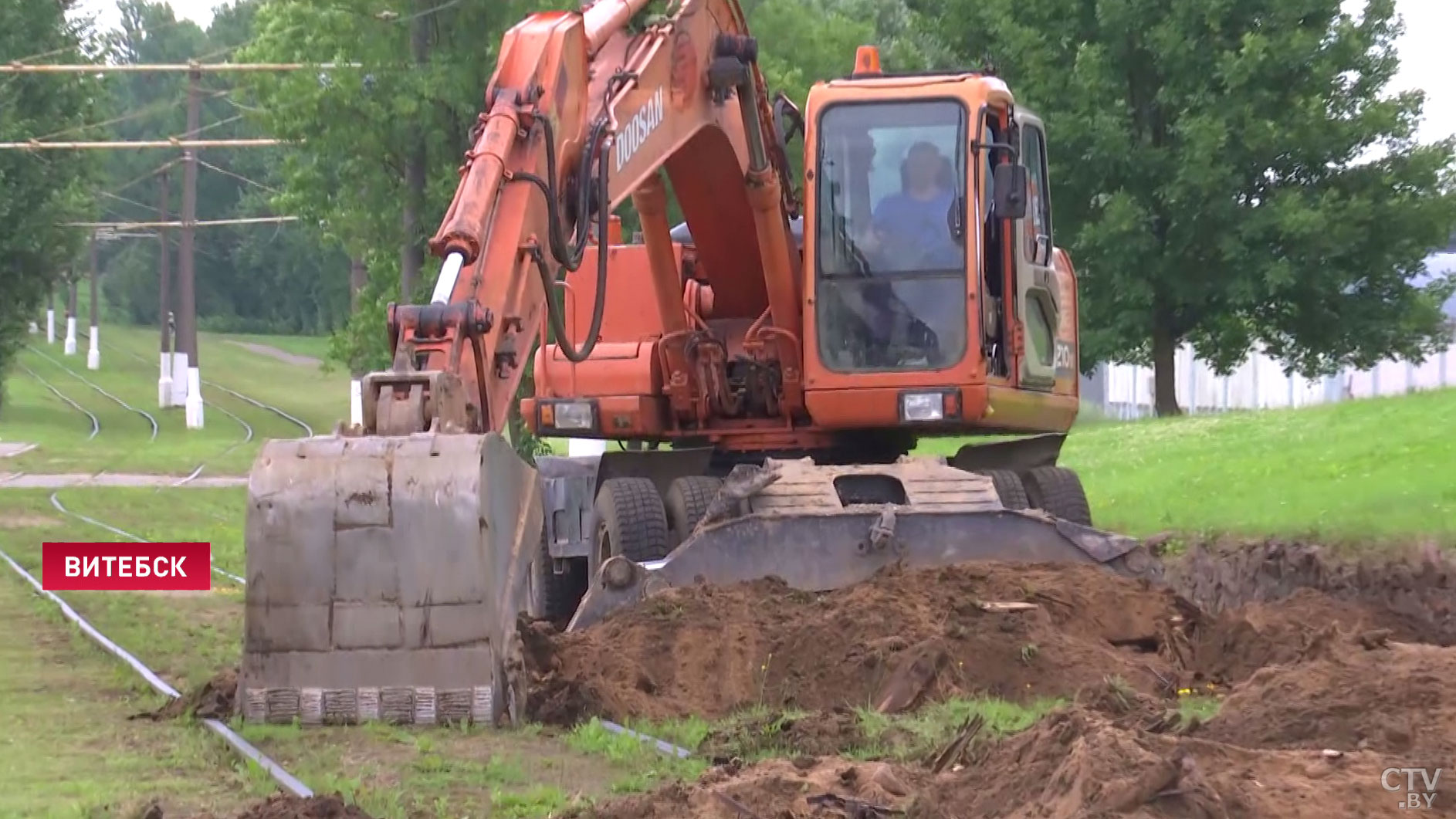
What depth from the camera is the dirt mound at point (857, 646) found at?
32.3 ft

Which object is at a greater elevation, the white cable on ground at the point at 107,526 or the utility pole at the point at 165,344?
the utility pole at the point at 165,344

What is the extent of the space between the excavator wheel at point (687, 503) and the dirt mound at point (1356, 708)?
438 cm

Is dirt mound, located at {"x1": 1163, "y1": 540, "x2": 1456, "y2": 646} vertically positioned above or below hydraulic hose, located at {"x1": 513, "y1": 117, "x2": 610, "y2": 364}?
below

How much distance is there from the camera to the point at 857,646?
10.1 metres

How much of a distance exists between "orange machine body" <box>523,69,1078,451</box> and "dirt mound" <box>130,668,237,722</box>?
385cm

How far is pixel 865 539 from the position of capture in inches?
436

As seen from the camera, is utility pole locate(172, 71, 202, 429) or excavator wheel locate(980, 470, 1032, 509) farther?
utility pole locate(172, 71, 202, 429)

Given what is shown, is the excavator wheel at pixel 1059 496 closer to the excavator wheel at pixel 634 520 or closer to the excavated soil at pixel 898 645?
the excavated soil at pixel 898 645

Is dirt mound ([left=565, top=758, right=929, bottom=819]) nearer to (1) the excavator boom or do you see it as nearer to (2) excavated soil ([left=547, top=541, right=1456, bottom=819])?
(2) excavated soil ([left=547, top=541, right=1456, bottom=819])

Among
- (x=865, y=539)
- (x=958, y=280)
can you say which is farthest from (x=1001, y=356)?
(x=865, y=539)

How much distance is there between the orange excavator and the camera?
886 cm

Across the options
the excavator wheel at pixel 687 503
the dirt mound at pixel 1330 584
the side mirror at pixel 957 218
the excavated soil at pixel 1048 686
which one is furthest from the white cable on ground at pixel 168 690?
the dirt mound at pixel 1330 584

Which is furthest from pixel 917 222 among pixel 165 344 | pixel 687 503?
pixel 165 344

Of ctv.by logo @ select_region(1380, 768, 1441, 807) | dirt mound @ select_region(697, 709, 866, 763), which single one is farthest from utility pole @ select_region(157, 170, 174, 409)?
ctv.by logo @ select_region(1380, 768, 1441, 807)
